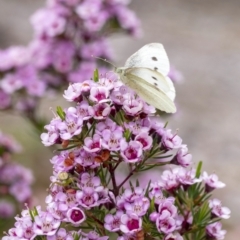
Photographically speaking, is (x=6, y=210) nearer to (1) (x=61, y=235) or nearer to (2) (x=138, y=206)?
(1) (x=61, y=235)

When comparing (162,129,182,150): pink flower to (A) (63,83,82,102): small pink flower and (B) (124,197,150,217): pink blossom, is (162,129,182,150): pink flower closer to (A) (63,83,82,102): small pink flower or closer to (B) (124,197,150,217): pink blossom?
(B) (124,197,150,217): pink blossom

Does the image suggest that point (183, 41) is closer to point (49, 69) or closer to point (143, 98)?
point (49, 69)

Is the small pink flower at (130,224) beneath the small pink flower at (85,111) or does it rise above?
beneath

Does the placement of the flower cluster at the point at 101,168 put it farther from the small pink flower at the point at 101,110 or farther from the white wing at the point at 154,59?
the white wing at the point at 154,59

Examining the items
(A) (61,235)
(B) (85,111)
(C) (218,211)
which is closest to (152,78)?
(B) (85,111)

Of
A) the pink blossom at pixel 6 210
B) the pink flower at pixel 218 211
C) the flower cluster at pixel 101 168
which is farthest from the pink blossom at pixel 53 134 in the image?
the pink blossom at pixel 6 210

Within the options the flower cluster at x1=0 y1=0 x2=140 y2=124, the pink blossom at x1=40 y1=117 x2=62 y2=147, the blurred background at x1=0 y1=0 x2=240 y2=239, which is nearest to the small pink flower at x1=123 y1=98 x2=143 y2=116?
the pink blossom at x1=40 y1=117 x2=62 y2=147

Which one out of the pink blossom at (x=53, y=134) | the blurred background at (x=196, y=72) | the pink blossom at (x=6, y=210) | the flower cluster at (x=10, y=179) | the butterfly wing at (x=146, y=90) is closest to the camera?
the pink blossom at (x=53, y=134)
